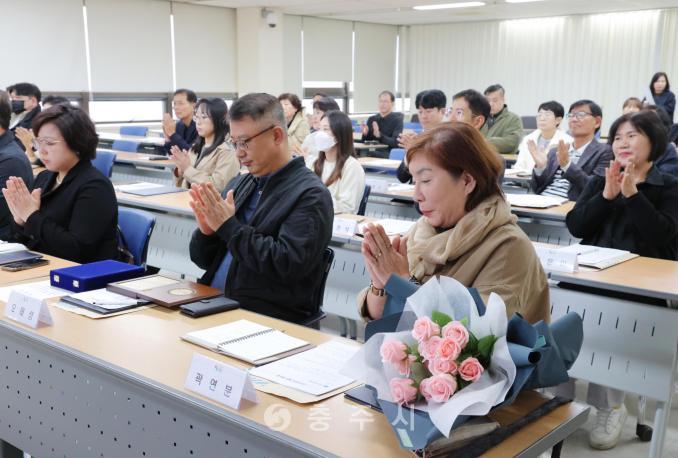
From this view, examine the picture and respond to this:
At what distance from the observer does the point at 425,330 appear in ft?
3.77

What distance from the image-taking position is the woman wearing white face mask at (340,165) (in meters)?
4.02

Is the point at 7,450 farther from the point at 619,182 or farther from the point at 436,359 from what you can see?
the point at 619,182

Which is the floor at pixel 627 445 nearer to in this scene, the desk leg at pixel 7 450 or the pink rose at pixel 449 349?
the pink rose at pixel 449 349

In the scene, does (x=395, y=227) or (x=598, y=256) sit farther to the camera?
(x=395, y=227)

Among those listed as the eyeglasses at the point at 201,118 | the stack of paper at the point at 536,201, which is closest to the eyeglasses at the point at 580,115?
the stack of paper at the point at 536,201

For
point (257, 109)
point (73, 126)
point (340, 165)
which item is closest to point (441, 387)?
point (257, 109)

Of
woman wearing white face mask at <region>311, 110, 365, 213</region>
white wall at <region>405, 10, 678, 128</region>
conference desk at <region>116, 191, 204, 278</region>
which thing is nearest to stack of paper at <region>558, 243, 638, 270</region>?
woman wearing white face mask at <region>311, 110, 365, 213</region>

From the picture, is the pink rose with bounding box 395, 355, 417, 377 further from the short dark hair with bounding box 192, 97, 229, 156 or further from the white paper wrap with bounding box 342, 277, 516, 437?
the short dark hair with bounding box 192, 97, 229, 156

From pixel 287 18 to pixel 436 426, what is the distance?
10594mm

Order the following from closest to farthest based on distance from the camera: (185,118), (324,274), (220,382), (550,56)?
1. (220,382)
2. (324,274)
3. (185,118)
4. (550,56)

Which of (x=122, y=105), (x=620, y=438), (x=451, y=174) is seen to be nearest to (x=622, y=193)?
(x=620, y=438)

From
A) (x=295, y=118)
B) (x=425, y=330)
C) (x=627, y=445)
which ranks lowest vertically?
(x=627, y=445)

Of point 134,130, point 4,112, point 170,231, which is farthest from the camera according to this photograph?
point 134,130

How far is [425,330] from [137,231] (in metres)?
1.91
